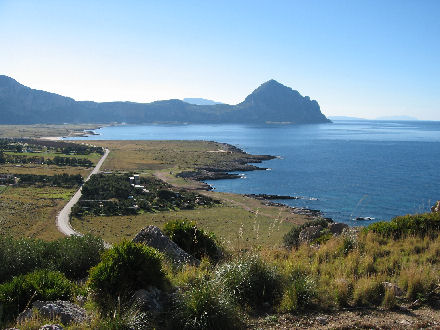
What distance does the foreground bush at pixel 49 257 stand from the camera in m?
13.3

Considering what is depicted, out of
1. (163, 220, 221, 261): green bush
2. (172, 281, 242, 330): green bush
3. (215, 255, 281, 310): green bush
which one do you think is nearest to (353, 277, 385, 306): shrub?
(215, 255, 281, 310): green bush

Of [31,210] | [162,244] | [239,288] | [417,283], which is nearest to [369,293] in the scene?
[417,283]

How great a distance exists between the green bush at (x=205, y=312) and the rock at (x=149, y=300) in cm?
49

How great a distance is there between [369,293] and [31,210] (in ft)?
186

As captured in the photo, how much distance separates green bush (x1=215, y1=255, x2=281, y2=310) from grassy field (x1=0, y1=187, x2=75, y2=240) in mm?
35921

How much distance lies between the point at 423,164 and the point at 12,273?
113721 millimetres

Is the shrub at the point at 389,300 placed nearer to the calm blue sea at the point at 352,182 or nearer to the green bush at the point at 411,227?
the green bush at the point at 411,227

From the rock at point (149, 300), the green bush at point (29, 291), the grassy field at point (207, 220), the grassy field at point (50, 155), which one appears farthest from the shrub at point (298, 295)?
the grassy field at point (50, 155)

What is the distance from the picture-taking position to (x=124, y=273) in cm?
789

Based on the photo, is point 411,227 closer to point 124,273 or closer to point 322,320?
point 322,320

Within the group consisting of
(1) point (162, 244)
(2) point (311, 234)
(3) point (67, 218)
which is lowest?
(3) point (67, 218)

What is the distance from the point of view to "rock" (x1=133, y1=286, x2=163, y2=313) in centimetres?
704

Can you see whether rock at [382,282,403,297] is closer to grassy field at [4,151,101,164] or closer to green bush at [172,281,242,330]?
green bush at [172,281,242,330]

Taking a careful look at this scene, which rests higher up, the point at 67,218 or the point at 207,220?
the point at 207,220
